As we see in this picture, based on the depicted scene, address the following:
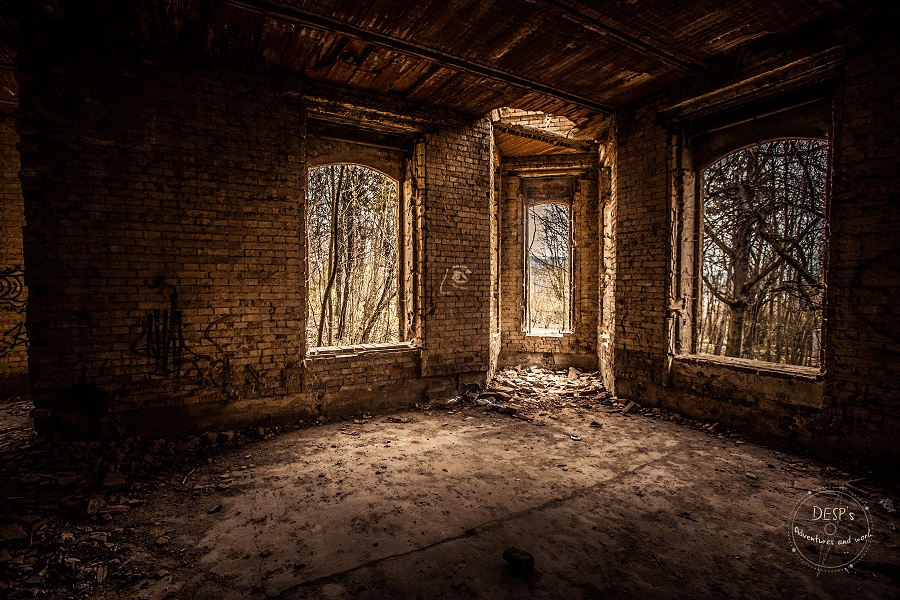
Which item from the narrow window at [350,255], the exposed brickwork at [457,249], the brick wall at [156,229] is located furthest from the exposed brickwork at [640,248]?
the brick wall at [156,229]

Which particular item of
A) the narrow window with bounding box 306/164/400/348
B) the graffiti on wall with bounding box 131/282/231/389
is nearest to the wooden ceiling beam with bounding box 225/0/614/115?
the graffiti on wall with bounding box 131/282/231/389

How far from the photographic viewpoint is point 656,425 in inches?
204

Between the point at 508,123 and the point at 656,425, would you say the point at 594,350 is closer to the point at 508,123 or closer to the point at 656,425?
the point at 656,425

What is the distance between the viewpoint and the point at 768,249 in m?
8.54

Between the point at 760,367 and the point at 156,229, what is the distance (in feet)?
23.3

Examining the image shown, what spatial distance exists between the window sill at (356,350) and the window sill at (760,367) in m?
3.82

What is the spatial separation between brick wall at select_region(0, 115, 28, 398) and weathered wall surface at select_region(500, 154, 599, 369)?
27.3 ft

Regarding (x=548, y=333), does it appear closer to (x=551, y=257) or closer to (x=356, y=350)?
(x=551, y=257)

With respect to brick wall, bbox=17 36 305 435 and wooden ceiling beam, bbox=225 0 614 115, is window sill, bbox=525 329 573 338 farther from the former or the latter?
brick wall, bbox=17 36 305 435

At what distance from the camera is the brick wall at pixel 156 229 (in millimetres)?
3982

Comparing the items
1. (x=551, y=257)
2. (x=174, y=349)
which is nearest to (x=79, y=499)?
(x=174, y=349)

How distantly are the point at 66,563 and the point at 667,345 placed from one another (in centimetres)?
630

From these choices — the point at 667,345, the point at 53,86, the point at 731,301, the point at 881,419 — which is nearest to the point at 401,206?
the point at 53,86

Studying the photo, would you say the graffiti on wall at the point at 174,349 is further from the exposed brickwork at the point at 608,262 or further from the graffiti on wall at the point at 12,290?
the exposed brickwork at the point at 608,262
